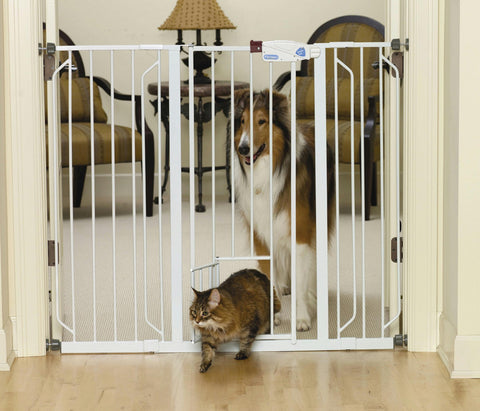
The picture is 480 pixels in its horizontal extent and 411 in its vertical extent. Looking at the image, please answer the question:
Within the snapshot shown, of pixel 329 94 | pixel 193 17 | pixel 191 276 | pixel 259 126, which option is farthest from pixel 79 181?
pixel 191 276

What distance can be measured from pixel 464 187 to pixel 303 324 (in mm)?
770

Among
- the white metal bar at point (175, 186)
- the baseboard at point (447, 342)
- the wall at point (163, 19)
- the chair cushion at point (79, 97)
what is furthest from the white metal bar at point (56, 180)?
the wall at point (163, 19)

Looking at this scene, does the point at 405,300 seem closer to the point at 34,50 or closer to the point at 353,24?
the point at 34,50

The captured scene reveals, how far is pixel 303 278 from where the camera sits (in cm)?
294

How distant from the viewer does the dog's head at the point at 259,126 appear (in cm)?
284

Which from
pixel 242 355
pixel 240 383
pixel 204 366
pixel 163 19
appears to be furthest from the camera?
pixel 163 19

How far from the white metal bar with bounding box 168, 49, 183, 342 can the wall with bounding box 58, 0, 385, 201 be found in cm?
344

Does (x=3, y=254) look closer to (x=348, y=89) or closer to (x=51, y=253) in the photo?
(x=51, y=253)

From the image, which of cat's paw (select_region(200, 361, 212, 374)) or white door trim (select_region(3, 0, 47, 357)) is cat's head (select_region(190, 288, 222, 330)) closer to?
cat's paw (select_region(200, 361, 212, 374))

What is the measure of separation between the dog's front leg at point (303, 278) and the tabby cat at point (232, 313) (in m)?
0.18

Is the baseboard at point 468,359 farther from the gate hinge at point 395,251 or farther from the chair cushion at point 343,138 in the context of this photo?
the chair cushion at point 343,138

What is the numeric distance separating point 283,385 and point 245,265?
1.63m

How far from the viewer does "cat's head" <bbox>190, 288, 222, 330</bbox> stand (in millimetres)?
2574

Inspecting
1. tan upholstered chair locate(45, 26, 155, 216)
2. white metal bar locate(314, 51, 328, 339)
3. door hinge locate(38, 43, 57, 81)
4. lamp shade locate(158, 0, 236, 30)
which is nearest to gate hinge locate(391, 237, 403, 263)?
white metal bar locate(314, 51, 328, 339)
